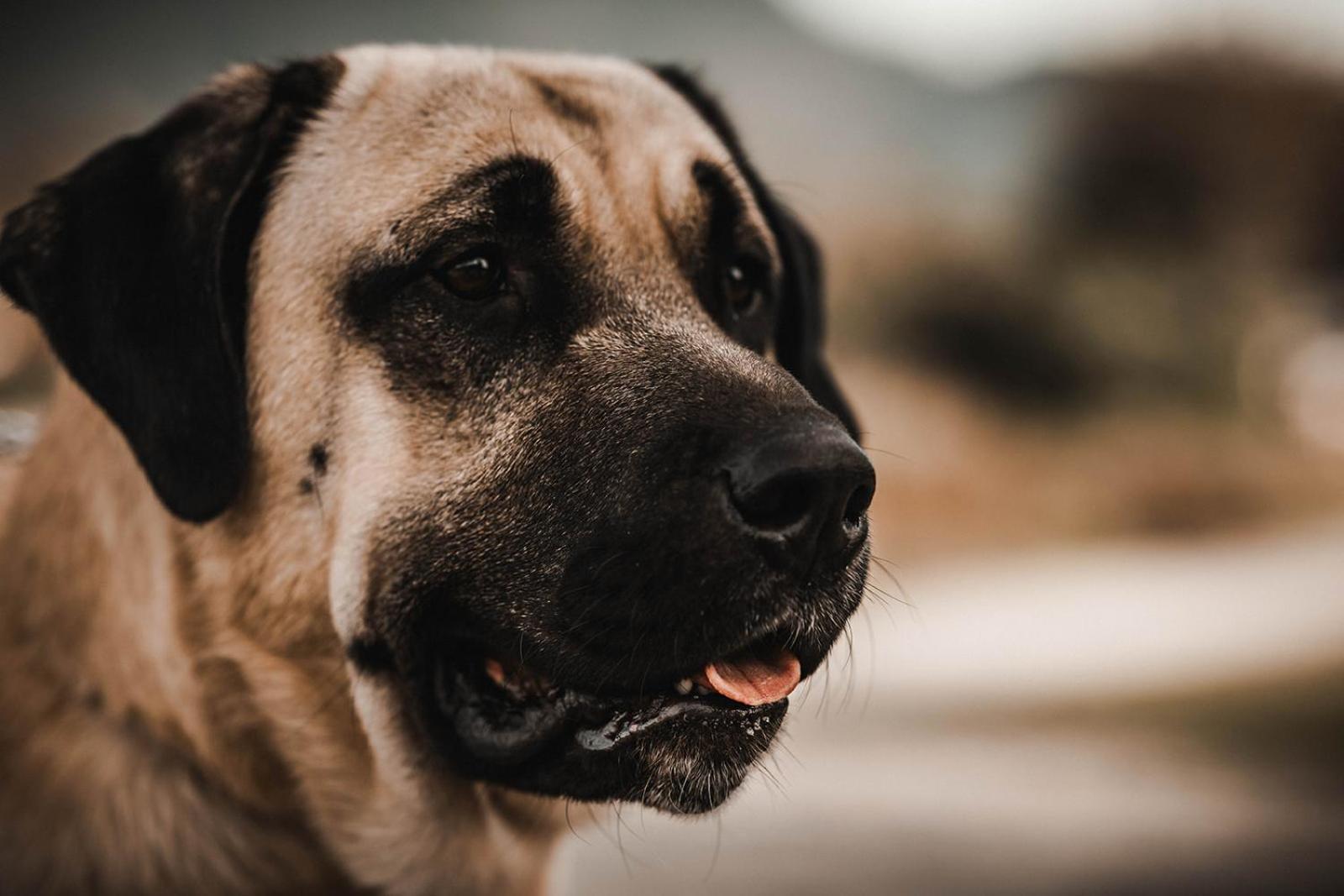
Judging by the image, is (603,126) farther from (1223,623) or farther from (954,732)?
(1223,623)

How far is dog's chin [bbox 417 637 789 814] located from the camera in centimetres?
196

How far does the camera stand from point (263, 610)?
7.18ft

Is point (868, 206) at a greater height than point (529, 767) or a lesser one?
lesser

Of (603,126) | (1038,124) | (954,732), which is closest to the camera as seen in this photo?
(603,126)

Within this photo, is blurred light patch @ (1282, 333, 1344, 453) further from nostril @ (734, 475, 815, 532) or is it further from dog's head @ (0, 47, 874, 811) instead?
nostril @ (734, 475, 815, 532)

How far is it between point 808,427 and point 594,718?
68 centimetres

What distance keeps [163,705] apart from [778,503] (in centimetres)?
130

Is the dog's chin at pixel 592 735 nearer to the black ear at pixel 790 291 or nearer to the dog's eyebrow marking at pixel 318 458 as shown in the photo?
the dog's eyebrow marking at pixel 318 458

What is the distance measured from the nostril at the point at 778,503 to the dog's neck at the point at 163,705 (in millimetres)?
920

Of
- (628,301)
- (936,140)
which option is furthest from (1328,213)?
(628,301)

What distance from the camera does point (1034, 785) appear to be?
16.8ft

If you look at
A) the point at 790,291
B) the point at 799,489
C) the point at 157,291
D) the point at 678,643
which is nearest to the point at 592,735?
the point at 678,643

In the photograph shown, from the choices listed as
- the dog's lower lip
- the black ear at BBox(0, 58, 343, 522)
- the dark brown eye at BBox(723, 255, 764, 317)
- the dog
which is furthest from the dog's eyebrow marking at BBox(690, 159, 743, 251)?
the dog's lower lip

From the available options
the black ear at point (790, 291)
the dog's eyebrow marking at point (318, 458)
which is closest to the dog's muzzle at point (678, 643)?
the dog's eyebrow marking at point (318, 458)
